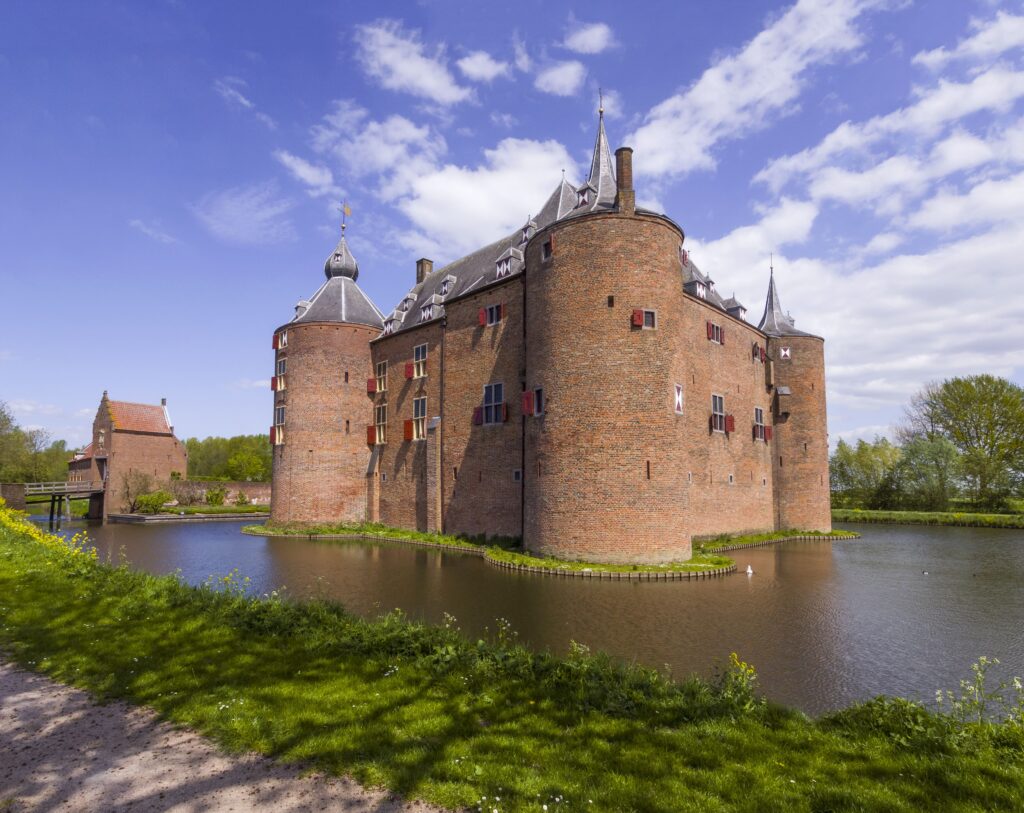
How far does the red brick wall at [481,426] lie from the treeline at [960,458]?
1553 inches

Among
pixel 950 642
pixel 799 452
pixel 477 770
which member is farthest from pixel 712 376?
pixel 477 770

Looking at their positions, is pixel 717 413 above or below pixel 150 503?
above

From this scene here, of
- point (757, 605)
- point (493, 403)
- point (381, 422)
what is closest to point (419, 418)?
point (381, 422)

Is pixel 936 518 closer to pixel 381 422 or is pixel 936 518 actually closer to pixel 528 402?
pixel 528 402

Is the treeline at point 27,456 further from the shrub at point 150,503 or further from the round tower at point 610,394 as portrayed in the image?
the round tower at point 610,394

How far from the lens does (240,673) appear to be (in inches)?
262

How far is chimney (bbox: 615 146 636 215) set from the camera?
A: 65.0ft

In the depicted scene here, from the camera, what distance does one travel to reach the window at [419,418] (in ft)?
94.1

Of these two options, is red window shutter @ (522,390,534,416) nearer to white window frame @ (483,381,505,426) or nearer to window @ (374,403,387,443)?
white window frame @ (483,381,505,426)

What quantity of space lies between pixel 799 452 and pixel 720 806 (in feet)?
99.4

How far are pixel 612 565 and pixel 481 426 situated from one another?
933 centimetres

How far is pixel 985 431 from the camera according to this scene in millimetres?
48125

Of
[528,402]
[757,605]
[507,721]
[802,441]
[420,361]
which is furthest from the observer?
[802,441]

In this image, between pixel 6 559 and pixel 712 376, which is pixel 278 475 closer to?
pixel 6 559
